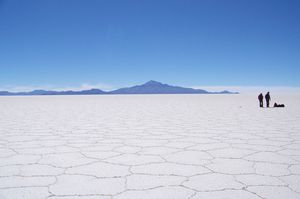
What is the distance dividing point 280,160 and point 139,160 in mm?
1542

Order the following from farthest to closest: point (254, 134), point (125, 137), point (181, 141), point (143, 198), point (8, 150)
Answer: point (254, 134)
point (125, 137)
point (181, 141)
point (8, 150)
point (143, 198)

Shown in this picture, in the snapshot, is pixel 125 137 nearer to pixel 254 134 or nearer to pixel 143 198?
pixel 254 134

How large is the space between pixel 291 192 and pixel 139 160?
1.57 m

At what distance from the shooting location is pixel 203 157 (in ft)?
11.4

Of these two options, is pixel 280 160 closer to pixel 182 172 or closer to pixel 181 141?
pixel 182 172

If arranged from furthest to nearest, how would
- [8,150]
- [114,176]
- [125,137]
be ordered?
[125,137] < [8,150] < [114,176]

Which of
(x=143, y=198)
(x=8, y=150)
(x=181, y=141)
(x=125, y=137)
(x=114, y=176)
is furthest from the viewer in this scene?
(x=125, y=137)

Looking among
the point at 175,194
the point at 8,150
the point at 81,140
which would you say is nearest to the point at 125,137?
the point at 81,140

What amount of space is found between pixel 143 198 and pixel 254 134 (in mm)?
3596

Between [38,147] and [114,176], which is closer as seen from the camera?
[114,176]

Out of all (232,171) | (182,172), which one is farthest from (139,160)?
(232,171)

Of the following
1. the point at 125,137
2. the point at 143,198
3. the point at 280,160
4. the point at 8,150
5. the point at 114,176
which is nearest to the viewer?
the point at 143,198

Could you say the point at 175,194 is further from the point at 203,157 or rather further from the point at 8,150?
the point at 8,150

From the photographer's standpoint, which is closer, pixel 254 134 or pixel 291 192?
pixel 291 192
